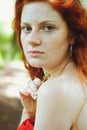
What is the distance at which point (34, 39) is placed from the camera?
86.1 inches

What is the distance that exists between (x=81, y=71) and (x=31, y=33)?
322 mm

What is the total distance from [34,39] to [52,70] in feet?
0.71

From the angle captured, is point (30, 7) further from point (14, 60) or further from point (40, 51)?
point (14, 60)

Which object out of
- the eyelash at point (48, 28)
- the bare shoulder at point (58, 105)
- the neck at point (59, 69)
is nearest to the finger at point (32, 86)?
the neck at point (59, 69)

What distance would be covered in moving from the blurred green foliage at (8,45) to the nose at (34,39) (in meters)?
5.21

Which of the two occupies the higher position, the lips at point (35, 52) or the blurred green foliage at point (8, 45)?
the lips at point (35, 52)

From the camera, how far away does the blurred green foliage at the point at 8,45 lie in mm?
7520

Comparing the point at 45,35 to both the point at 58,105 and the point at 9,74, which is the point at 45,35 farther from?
the point at 9,74

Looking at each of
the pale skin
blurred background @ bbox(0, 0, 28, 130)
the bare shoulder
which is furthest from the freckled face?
blurred background @ bbox(0, 0, 28, 130)

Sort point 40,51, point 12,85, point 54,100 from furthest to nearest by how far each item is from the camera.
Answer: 1. point 12,85
2. point 40,51
3. point 54,100

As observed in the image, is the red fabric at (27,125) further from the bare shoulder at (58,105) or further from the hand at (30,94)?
the bare shoulder at (58,105)

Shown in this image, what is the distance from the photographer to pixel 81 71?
2242 millimetres

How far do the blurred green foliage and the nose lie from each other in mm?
5209

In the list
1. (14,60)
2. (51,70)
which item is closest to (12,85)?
(14,60)
